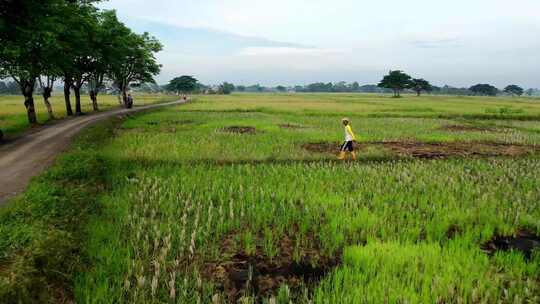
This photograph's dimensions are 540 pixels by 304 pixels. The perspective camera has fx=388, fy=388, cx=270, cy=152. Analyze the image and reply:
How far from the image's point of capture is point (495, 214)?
26.8 ft

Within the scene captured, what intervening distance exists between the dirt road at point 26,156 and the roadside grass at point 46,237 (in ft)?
2.36

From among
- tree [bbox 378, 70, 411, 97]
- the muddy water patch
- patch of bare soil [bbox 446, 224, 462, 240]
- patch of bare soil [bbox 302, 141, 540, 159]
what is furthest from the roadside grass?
tree [bbox 378, 70, 411, 97]

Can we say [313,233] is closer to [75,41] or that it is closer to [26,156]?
[26,156]

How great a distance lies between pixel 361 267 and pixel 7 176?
1057 cm

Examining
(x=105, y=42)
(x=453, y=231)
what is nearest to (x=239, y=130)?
(x=453, y=231)

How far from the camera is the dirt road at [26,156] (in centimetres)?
1036

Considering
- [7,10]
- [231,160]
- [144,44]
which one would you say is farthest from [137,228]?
[144,44]

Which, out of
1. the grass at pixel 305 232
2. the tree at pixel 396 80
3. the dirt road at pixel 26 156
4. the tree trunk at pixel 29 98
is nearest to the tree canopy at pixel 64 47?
the tree trunk at pixel 29 98

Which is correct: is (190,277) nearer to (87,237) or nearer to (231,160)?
(87,237)

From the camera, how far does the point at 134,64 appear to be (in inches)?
2080

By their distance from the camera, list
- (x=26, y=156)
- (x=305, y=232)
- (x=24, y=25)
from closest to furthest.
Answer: (x=305, y=232)
(x=26, y=156)
(x=24, y=25)

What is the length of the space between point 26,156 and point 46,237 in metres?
10.6

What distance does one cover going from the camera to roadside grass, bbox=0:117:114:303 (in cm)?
465

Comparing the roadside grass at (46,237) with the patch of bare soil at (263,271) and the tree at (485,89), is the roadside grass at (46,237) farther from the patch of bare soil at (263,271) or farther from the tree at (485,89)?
the tree at (485,89)
